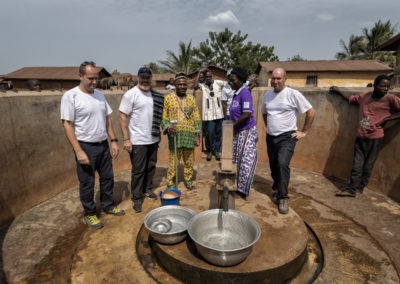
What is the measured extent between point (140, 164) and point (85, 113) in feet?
3.15

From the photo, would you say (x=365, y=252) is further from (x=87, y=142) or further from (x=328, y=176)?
(x=87, y=142)

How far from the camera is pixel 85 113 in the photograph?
253 cm

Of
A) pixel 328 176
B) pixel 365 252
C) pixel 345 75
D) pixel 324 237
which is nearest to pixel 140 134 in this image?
pixel 324 237

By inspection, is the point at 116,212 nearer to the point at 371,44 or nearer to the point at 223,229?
the point at 223,229

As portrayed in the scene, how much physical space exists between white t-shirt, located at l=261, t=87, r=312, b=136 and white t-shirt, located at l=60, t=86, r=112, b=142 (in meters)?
2.07

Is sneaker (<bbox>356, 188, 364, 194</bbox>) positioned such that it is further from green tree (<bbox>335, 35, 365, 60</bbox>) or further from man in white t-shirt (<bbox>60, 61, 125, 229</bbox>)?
green tree (<bbox>335, 35, 365, 60</bbox>)

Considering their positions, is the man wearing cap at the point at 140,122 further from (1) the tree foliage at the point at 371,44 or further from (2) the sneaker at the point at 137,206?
(1) the tree foliage at the point at 371,44

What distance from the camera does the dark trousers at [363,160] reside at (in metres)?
3.49

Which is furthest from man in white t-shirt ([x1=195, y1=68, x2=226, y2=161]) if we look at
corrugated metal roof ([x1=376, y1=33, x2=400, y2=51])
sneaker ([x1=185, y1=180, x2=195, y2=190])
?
corrugated metal roof ([x1=376, y1=33, x2=400, y2=51])

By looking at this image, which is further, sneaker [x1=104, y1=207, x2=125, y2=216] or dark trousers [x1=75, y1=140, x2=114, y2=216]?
sneaker [x1=104, y1=207, x2=125, y2=216]

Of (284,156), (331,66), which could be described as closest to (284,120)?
(284,156)

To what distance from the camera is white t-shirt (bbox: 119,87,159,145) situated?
295 centimetres

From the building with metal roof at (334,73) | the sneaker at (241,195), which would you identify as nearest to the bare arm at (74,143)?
the sneaker at (241,195)

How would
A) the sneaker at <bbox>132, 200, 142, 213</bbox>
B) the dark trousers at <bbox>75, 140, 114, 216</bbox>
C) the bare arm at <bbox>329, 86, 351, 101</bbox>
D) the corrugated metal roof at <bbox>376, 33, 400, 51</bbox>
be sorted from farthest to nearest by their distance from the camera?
the corrugated metal roof at <bbox>376, 33, 400, 51</bbox>, the bare arm at <bbox>329, 86, 351, 101</bbox>, the sneaker at <bbox>132, 200, 142, 213</bbox>, the dark trousers at <bbox>75, 140, 114, 216</bbox>
